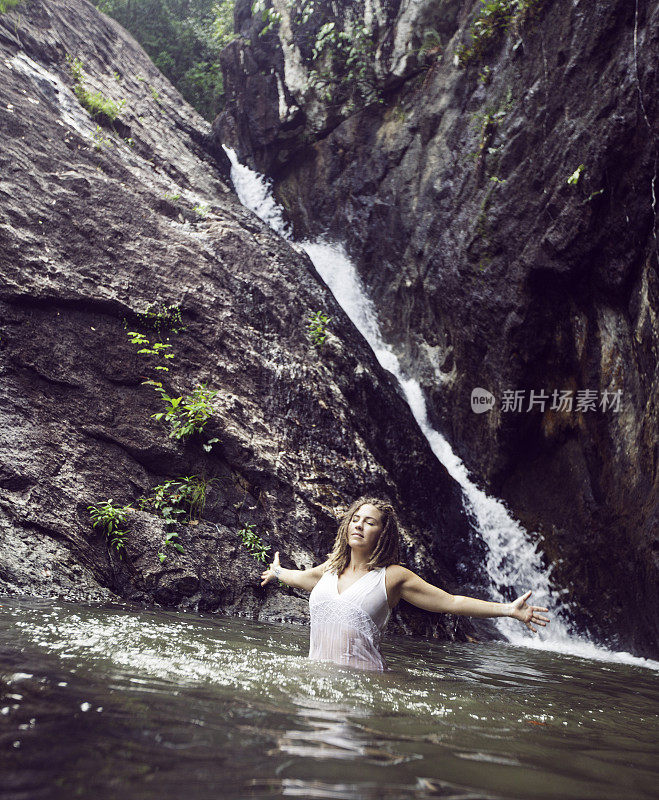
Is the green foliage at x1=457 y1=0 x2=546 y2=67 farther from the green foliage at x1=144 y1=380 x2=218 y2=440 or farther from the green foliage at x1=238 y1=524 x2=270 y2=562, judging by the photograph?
the green foliage at x1=238 y1=524 x2=270 y2=562

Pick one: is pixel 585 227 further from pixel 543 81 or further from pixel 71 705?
pixel 71 705

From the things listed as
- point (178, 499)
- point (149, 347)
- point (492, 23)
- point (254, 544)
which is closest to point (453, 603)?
point (254, 544)

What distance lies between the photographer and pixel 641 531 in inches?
291

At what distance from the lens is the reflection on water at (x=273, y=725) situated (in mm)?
1703

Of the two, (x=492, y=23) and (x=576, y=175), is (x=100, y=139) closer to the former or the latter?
(x=492, y=23)

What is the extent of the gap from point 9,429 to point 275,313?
4.38m

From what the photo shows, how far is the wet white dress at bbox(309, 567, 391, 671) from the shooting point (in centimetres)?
375

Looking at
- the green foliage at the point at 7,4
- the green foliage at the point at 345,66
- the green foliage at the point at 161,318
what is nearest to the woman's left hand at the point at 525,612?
the green foliage at the point at 161,318

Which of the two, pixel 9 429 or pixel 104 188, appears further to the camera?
pixel 104 188

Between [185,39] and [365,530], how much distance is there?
21.2 m

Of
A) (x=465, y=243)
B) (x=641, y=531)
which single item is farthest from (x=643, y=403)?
(x=465, y=243)

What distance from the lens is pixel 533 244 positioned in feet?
28.6

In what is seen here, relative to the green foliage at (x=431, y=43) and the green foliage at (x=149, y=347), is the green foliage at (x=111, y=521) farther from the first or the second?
the green foliage at (x=431, y=43)

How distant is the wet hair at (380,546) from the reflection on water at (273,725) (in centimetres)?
69
